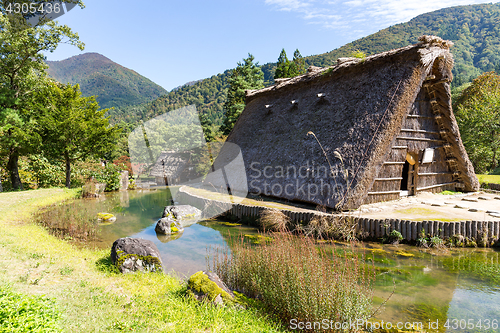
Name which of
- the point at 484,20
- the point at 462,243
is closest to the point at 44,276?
the point at 462,243

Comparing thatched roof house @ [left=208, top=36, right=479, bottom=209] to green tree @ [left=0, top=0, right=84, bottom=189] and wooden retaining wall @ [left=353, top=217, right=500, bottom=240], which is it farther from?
green tree @ [left=0, top=0, right=84, bottom=189]

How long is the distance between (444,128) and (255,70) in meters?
19.6

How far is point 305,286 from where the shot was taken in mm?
3453

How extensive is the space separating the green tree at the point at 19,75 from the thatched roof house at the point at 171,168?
14.3 meters

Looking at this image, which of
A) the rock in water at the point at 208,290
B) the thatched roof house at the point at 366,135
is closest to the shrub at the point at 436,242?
the thatched roof house at the point at 366,135

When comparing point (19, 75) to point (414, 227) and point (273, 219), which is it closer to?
point (273, 219)

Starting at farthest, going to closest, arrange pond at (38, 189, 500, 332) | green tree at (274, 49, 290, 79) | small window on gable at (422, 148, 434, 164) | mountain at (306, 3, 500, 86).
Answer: mountain at (306, 3, 500, 86), green tree at (274, 49, 290, 79), small window on gable at (422, 148, 434, 164), pond at (38, 189, 500, 332)

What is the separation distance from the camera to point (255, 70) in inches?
1077

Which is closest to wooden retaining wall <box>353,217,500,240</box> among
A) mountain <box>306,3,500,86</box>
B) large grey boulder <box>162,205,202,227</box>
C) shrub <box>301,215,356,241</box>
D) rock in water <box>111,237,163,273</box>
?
shrub <box>301,215,356,241</box>

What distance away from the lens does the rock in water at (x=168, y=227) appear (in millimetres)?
9695

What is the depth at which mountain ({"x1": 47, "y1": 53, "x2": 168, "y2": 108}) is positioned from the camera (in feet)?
412

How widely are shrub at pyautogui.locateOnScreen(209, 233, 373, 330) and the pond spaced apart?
0.86m

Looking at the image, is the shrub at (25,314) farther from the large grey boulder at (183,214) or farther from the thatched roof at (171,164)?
the thatched roof at (171,164)

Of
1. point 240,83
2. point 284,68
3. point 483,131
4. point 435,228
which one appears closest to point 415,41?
point 284,68
